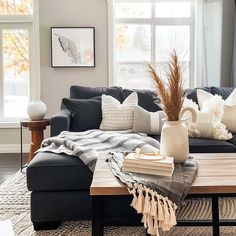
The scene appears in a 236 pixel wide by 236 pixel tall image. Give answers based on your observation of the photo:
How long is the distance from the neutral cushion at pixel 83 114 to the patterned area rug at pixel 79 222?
0.80 m

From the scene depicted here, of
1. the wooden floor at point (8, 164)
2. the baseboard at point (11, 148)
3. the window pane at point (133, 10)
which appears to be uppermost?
the window pane at point (133, 10)

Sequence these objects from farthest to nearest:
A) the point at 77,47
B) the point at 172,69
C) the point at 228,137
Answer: the point at 77,47 < the point at 228,137 < the point at 172,69

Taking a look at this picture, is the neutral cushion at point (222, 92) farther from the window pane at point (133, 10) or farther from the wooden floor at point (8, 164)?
the wooden floor at point (8, 164)

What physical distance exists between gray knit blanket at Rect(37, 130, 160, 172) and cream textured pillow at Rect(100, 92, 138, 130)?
45cm

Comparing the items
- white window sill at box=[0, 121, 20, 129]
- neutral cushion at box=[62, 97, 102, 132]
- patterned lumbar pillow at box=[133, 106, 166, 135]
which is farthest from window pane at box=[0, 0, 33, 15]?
patterned lumbar pillow at box=[133, 106, 166, 135]

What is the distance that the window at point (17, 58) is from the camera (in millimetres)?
5430

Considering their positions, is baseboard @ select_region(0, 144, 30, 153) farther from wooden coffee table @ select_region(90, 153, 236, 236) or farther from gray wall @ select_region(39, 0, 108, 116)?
wooden coffee table @ select_region(90, 153, 236, 236)

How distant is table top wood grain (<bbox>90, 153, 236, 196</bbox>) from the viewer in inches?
64.2

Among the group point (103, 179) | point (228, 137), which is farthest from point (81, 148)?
point (228, 137)

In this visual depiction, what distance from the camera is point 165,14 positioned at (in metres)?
5.41

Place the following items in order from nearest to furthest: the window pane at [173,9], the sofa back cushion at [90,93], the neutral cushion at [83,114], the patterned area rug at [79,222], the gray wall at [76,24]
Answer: the patterned area rug at [79,222], the neutral cushion at [83,114], the sofa back cushion at [90,93], the gray wall at [76,24], the window pane at [173,9]

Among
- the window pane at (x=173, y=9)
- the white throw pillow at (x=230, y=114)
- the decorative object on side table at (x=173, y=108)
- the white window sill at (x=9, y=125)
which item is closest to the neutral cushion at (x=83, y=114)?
the white throw pillow at (x=230, y=114)

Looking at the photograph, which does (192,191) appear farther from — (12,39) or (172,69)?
(12,39)

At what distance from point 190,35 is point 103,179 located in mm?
4132
